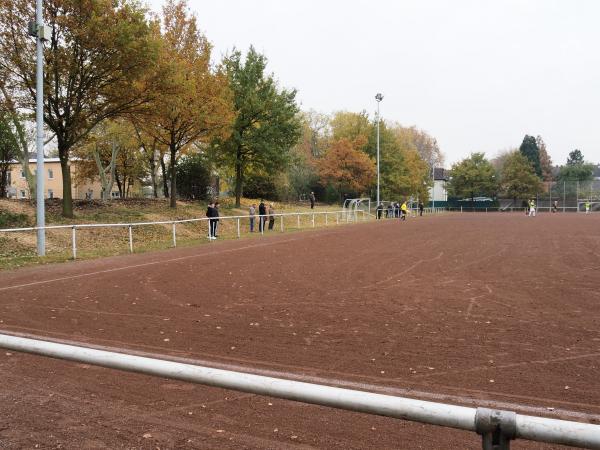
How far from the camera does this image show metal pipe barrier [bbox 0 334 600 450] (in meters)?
1.56

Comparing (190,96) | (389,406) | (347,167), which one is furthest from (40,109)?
(347,167)

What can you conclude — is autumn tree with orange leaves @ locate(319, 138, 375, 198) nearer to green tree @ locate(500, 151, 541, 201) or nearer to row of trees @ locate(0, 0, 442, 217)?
row of trees @ locate(0, 0, 442, 217)

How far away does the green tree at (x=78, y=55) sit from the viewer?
20.1 m

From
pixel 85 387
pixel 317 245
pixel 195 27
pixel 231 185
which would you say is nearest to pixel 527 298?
pixel 85 387

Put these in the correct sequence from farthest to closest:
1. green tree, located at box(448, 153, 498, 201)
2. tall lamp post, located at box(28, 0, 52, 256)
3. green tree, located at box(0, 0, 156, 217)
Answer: green tree, located at box(448, 153, 498, 201)
green tree, located at box(0, 0, 156, 217)
tall lamp post, located at box(28, 0, 52, 256)

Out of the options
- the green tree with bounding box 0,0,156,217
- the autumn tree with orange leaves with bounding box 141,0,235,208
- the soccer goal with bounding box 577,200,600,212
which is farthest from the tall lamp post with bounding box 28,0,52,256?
the soccer goal with bounding box 577,200,600,212

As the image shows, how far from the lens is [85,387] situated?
4836 millimetres

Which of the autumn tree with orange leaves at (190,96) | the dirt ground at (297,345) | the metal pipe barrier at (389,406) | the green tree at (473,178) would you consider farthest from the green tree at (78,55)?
the green tree at (473,178)

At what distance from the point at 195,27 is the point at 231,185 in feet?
70.5

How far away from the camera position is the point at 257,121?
117 ft

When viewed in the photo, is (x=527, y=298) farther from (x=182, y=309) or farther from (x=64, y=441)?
(x=64, y=441)

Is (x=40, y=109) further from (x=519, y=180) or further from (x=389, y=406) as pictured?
(x=519, y=180)

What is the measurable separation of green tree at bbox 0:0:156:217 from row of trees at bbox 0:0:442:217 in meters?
0.04

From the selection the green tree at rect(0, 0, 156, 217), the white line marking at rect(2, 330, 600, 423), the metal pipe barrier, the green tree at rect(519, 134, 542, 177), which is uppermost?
the green tree at rect(519, 134, 542, 177)
